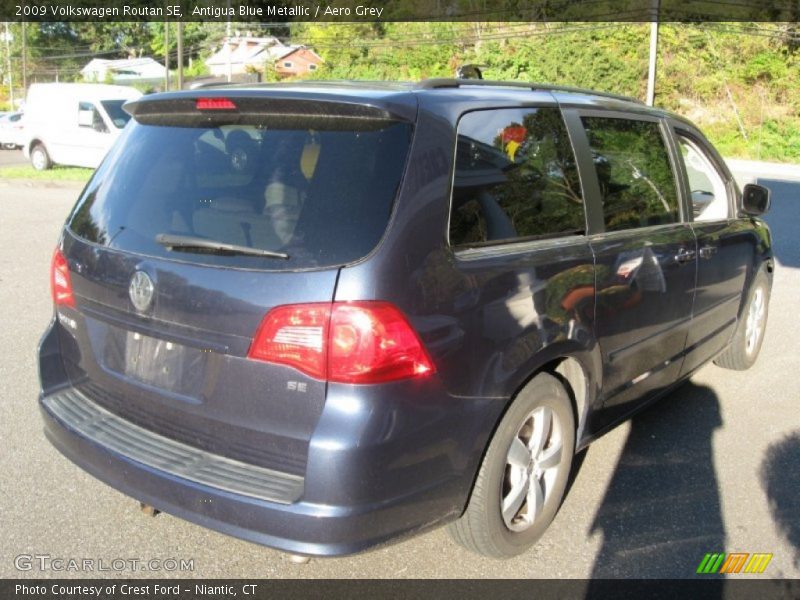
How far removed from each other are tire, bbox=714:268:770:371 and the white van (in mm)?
15624

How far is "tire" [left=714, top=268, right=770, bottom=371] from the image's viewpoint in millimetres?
5281

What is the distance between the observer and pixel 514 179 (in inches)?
123

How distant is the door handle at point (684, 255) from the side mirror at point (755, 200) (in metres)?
1.10

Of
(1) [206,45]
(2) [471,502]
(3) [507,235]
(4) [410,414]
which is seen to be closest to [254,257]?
(4) [410,414]

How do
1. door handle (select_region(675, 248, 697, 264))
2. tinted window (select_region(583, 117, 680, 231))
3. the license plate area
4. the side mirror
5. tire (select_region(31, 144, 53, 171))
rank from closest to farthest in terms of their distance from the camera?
the license plate area
tinted window (select_region(583, 117, 680, 231))
door handle (select_region(675, 248, 697, 264))
the side mirror
tire (select_region(31, 144, 53, 171))

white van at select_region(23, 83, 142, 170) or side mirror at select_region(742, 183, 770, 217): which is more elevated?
side mirror at select_region(742, 183, 770, 217)

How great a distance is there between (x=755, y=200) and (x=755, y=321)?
97 centimetres

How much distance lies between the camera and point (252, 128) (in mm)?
2846

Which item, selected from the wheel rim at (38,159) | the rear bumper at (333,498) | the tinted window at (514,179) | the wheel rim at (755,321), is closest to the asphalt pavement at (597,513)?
the wheel rim at (755,321)

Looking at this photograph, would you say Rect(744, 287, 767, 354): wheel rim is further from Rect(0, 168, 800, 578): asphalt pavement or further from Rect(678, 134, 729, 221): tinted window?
Rect(678, 134, 729, 221): tinted window

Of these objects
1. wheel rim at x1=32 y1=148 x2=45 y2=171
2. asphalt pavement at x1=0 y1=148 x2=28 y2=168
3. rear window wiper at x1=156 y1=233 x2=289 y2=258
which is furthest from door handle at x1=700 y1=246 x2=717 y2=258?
asphalt pavement at x1=0 y1=148 x2=28 y2=168

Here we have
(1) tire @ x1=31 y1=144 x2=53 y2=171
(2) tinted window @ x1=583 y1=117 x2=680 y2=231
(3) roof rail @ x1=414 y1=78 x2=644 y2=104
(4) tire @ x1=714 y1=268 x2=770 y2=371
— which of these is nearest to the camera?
(3) roof rail @ x1=414 y1=78 x2=644 y2=104

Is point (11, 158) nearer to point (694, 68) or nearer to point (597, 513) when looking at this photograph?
point (597, 513)

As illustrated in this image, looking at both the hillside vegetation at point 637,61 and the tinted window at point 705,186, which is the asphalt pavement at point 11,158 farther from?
the tinted window at point 705,186
